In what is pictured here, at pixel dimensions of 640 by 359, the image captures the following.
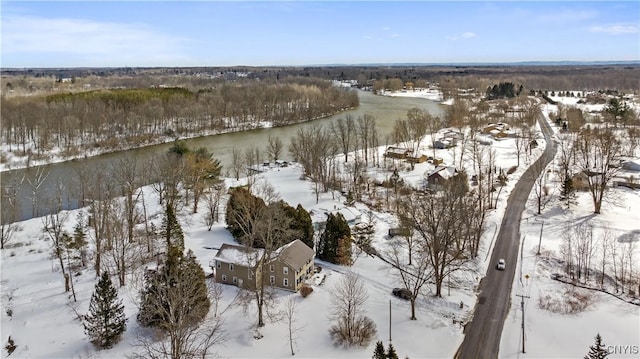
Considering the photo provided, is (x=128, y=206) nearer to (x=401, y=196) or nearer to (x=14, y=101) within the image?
(x=401, y=196)

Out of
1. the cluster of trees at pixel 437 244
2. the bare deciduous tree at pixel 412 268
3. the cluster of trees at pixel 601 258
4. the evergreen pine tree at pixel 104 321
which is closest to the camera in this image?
the evergreen pine tree at pixel 104 321

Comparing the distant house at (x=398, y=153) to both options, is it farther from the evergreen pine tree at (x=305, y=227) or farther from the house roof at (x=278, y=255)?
the house roof at (x=278, y=255)

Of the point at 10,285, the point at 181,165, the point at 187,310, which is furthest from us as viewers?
the point at 181,165

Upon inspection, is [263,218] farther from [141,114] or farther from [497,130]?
[497,130]

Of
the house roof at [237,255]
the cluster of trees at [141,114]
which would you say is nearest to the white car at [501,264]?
the house roof at [237,255]

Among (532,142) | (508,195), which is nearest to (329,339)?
(508,195)

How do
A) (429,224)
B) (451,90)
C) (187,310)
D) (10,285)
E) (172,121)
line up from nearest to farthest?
(187,310), (429,224), (10,285), (172,121), (451,90)

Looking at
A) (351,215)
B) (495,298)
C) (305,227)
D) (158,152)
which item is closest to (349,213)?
(351,215)
